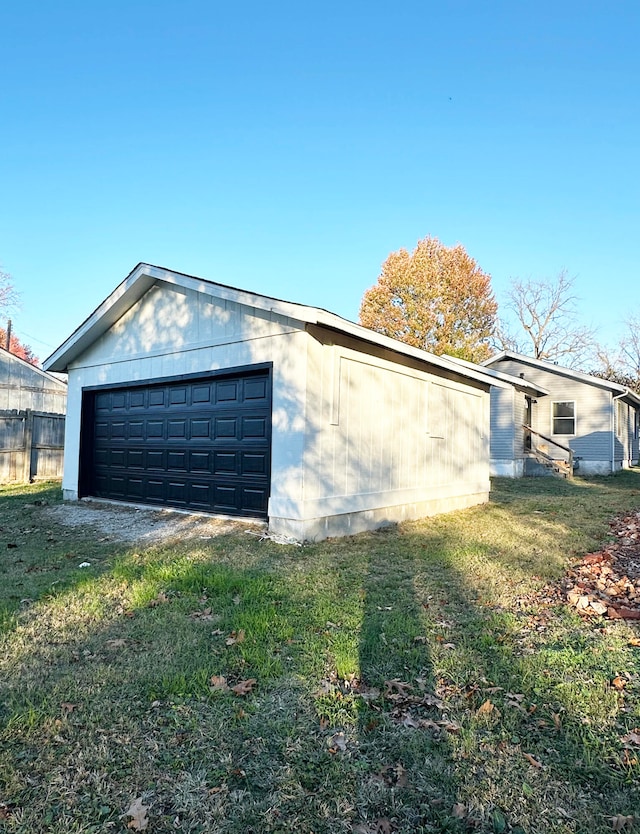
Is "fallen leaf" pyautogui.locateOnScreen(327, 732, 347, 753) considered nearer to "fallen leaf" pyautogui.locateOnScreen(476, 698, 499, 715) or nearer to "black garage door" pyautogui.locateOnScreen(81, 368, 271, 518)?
"fallen leaf" pyautogui.locateOnScreen(476, 698, 499, 715)

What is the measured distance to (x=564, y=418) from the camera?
67.2 ft

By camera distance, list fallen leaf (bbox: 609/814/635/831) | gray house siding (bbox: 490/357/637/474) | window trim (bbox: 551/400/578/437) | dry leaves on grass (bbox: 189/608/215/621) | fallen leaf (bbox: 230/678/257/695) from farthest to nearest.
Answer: window trim (bbox: 551/400/578/437), gray house siding (bbox: 490/357/637/474), dry leaves on grass (bbox: 189/608/215/621), fallen leaf (bbox: 230/678/257/695), fallen leaf (bbox: 609/814/635/831)

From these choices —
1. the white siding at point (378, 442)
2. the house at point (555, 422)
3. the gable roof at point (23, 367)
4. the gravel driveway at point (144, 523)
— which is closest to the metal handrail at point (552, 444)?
the house at point (555, 422)

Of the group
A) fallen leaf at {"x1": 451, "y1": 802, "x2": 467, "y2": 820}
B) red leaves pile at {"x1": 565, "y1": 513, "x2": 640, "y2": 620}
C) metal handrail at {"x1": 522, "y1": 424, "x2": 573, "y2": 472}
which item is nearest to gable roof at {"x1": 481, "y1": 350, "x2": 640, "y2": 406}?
metal handrail at {"x1": 522, "y1": 424, "x2": 573, "y2": 472}

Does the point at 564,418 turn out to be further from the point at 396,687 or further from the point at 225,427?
the point at 396,687

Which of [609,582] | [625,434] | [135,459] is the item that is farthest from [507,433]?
Result: [609,582]

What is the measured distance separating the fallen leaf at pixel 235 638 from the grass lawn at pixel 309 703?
0.03 metres

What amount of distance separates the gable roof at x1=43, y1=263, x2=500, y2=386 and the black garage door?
1.10 meters

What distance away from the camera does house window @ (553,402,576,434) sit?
20.2 meters

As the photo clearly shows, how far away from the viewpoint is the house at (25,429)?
14.8 metres

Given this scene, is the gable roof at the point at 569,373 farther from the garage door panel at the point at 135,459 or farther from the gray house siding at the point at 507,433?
the garage door panel at the point at 135,459

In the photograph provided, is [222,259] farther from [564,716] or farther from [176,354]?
[564,716]

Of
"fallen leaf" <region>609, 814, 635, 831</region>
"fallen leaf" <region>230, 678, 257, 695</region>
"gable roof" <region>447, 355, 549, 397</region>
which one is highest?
"gable roof" <region>447, 355, 549, 397</region>

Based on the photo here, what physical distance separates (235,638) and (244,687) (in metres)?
0.71
